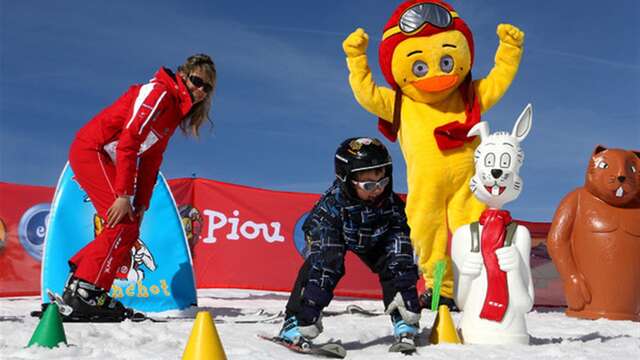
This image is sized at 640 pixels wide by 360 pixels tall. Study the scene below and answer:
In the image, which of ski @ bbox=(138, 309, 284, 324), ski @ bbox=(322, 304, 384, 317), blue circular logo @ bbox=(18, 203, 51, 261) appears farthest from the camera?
blue circular logo @ bbox=(18, 203, 51, 261)

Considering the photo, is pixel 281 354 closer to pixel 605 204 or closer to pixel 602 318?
pixel 602 318

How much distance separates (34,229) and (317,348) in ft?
19.1

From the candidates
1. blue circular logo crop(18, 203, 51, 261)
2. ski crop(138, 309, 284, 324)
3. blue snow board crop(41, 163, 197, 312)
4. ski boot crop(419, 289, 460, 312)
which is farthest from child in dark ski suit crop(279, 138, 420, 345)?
blue circular logo crop(18, 203, 51, 261)

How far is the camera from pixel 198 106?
473 cm

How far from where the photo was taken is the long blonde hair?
15.0ft

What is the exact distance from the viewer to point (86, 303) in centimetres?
417

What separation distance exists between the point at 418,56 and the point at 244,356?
376 centimetres

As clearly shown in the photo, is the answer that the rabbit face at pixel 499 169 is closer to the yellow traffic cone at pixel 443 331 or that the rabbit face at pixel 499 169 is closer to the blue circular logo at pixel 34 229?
the yellow traffic cone at pixel 443 331

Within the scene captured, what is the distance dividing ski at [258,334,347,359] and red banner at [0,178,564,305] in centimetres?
491

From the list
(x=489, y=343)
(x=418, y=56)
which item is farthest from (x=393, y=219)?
(x=418, y=56)

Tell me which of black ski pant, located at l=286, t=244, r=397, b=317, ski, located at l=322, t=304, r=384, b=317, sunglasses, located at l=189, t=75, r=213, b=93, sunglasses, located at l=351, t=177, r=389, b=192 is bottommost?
ski, located at l=322, t=304, r=384, b=317

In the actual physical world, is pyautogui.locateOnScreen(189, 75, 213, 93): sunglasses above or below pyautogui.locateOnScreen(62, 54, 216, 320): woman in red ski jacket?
above

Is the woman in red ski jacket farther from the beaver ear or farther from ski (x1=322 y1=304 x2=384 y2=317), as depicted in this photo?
the beaver ear

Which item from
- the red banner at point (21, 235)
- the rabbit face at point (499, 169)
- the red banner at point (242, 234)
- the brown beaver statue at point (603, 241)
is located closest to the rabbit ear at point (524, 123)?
the rabbit face at point (499, 169)
